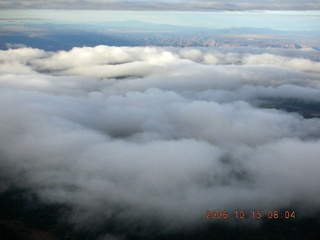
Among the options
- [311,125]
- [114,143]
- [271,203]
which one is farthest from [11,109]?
[311,125]

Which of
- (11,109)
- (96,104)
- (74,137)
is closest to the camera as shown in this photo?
(74,137)

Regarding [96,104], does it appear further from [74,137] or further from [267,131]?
[267,131]

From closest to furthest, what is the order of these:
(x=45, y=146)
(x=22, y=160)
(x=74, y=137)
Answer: (x=22, y=160) → (x=45, y=146) → (x=74, y=137)
